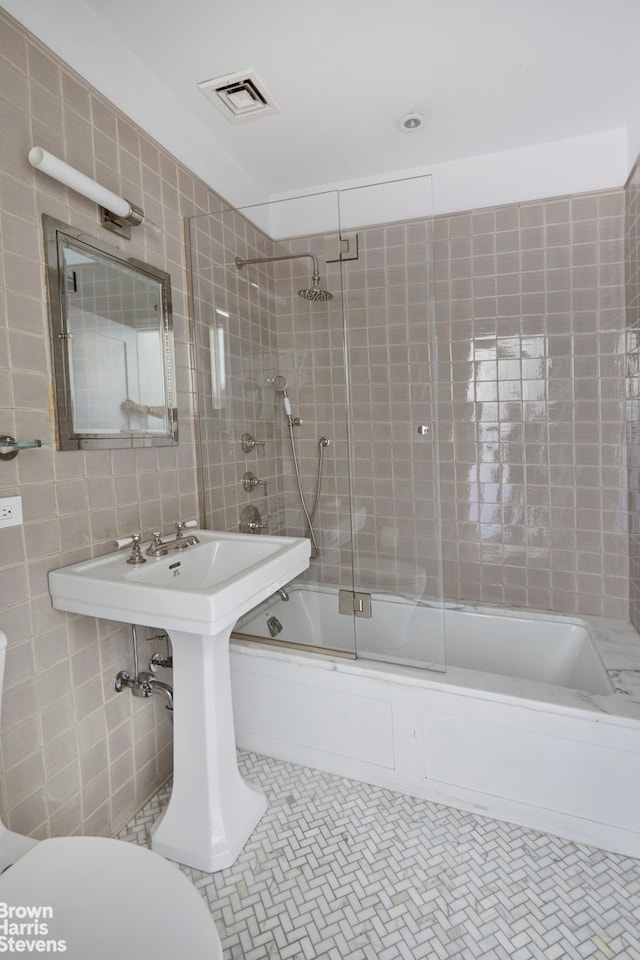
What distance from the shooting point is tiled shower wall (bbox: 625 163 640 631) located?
204 centimetres

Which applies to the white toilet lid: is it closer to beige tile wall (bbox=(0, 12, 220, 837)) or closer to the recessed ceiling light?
beige tile wall (bbox=(0, 12, 220, 837))

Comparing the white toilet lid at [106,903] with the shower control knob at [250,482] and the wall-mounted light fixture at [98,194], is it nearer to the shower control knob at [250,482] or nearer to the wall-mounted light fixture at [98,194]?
the shower control knob at [250,482]

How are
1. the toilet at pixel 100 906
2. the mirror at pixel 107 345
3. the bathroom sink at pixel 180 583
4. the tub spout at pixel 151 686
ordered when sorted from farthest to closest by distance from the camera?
1. the tub spout at pixel 151 686
2. the mirror at pixel 107 345
3. the bathroom sink at pixel 180 583
4. the toilet at pixel 100 906

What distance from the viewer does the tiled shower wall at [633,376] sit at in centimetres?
204

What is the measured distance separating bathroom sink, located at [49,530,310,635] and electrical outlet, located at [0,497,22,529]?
0.63ft

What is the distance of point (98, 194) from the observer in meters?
1.38

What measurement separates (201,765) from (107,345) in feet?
4.49

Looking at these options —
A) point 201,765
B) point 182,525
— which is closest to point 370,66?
point 182,525

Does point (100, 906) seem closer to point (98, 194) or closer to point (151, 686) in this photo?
point (151, 686)

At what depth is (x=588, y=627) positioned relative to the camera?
2.10 meters

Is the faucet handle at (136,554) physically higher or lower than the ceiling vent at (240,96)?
lower

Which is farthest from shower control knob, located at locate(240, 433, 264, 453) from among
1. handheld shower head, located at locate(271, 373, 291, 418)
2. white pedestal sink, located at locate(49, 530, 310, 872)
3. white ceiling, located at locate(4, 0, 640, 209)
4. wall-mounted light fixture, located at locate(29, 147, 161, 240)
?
white ceiling, located at locate(4, 0, 640, 209)

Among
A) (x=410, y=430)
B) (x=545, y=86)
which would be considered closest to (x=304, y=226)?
(x=410, y=430)

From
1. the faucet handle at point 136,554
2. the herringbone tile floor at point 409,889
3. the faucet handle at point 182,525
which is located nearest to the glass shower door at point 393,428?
the herringbone tile floor at point 409,889
